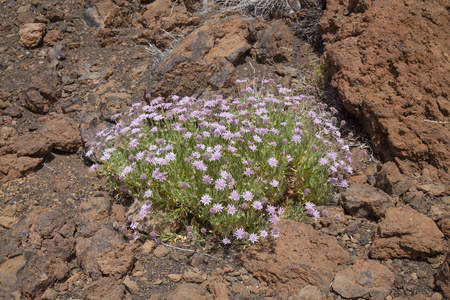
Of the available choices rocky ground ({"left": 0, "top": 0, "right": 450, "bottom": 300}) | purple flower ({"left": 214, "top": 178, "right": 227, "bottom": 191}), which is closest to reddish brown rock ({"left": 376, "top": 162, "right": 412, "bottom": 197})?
rocky ground ({"left": 0, "top": 0, "right": 450, "bottom": 300})

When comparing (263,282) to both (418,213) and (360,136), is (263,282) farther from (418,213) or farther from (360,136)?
(360,136)

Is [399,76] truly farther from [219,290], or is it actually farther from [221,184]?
[219,290]

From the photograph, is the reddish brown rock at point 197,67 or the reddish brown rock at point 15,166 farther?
the reddish brown rock at point 197,67

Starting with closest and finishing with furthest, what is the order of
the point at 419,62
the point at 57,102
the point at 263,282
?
the point at 263,282
the point at 419,62
the point at 57,102

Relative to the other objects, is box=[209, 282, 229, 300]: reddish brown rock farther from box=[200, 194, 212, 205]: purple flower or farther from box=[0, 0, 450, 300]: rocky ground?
→ box=[200, 194, 212, 205]: purple flower

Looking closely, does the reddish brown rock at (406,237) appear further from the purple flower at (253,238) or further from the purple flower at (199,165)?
the purple flower at (199,165)

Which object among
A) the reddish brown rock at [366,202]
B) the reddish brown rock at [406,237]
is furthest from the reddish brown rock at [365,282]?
the reddish brown rock at [366,202]

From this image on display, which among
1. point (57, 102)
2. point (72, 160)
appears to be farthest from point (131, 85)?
point (72, 160)
